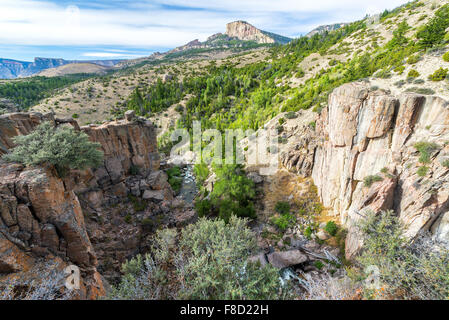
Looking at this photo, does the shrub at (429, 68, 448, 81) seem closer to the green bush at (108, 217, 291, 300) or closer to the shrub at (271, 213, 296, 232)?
the shrub at (271, 213, 296, 232)

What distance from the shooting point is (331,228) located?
709 inches

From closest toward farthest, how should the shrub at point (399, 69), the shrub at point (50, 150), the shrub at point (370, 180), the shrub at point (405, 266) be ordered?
the shrub at point (405, 266) < the shrub at point (50, 150) < the shrub at point (370, 180) < the shrub at point (399, 69)

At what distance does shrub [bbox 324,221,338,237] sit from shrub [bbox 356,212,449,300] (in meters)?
4.54

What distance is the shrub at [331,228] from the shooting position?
17.9 m

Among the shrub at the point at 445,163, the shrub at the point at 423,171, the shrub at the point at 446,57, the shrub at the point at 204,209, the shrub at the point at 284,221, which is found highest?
the shrub at the point at 446,57

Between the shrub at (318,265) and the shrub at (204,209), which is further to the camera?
the shrub at (204,209)

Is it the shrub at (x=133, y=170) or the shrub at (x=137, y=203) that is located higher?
the shrub at (x=133, y=170)

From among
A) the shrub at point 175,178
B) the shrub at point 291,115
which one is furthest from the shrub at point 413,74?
the shrub at point 175,178

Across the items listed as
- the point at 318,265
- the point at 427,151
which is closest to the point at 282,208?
the point at 318,265

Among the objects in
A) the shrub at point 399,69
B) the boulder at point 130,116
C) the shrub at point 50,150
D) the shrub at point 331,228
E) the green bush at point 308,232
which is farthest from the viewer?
the boulder at point 130,116

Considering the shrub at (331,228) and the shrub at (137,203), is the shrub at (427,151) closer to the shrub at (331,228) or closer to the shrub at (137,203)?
the shrub at (331,228)

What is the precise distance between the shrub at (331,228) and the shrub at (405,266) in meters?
4.54

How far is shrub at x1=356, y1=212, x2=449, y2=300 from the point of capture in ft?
27.2

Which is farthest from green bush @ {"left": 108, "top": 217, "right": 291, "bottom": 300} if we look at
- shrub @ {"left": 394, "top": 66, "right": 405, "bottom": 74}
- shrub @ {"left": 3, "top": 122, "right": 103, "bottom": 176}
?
shrub @ {"left": 394, "top": 66, "right": 405, "bottom": 74}
